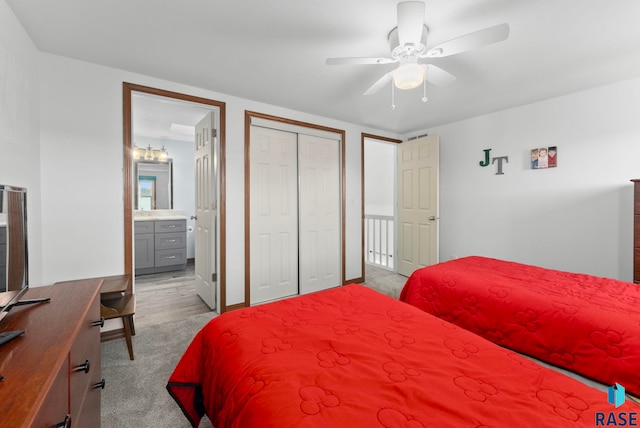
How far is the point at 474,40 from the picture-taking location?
1.50 metres

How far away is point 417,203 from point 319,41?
283 cm

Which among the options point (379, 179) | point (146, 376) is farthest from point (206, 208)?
point (379, 179)

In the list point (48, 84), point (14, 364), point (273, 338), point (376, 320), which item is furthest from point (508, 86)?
point (48, 84)

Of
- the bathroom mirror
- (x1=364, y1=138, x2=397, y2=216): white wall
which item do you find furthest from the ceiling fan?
the bathroom mirror

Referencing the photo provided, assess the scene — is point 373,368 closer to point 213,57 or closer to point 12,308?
point 12,308

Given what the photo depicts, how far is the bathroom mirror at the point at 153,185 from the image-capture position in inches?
194

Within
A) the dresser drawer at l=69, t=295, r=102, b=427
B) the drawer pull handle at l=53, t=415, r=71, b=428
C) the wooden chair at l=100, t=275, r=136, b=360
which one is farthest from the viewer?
the wooden chair at l=100, t=275, r=136, b=360

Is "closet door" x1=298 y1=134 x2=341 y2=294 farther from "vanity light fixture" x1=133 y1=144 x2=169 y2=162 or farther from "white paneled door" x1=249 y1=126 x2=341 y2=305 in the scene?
"vanity light fixture" x1=133 y1=144 x2=169 y2=162

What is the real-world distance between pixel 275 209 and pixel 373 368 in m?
2.54

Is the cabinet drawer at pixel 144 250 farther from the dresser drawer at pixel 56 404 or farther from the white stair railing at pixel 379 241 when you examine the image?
the dresser drawer at pixel 56 404

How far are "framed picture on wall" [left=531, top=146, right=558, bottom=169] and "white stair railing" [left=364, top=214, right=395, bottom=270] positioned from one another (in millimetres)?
2270

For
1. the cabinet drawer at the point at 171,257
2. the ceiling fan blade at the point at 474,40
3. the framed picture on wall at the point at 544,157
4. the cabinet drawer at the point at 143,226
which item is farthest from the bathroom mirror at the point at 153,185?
the framed picture on wall at the point at 544,157

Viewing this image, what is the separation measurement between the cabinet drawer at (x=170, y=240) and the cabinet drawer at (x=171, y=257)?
0.22 ft

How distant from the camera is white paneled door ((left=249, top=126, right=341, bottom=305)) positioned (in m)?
3.24
